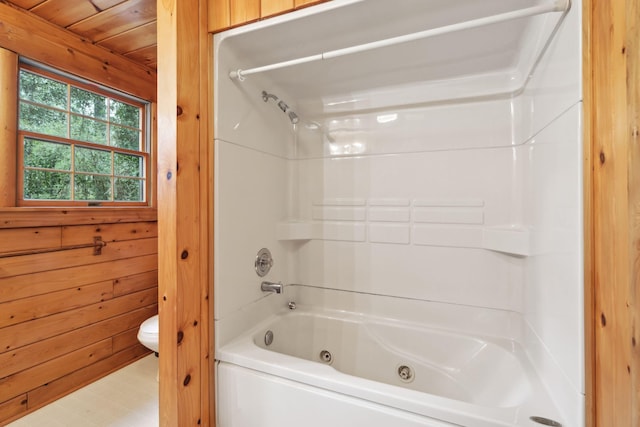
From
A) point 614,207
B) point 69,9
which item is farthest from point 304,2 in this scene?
point 69,9

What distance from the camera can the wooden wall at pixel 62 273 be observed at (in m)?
1.56

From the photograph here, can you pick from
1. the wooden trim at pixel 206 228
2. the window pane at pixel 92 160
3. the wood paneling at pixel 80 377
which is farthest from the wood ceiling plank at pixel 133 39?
the wood paneling at pixel 80 377

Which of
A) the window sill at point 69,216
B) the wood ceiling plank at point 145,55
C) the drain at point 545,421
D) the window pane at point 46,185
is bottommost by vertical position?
the drain at point 545,421

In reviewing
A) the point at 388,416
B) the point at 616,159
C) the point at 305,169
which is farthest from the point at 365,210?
the point at 616,159

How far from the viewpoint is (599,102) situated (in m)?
0.69

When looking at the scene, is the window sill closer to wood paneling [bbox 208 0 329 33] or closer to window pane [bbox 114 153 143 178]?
window pane [bbox 114 153 143 178]

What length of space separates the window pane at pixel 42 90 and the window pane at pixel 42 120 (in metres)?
0.05

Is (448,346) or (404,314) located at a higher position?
(404,314)

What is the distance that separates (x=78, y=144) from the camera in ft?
6.42

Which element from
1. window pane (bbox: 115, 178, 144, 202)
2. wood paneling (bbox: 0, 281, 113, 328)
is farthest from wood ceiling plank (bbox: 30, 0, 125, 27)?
wood paneling (bbox: 0, 281, 113, 328)

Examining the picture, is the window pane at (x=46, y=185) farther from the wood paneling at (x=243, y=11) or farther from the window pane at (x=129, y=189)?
the wood paneling at (x=243, y=11)

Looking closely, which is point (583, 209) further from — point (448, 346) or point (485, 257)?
point (448, 346)

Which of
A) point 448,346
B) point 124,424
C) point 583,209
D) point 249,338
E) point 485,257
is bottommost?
point 124,424

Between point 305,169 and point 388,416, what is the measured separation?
142 cm
